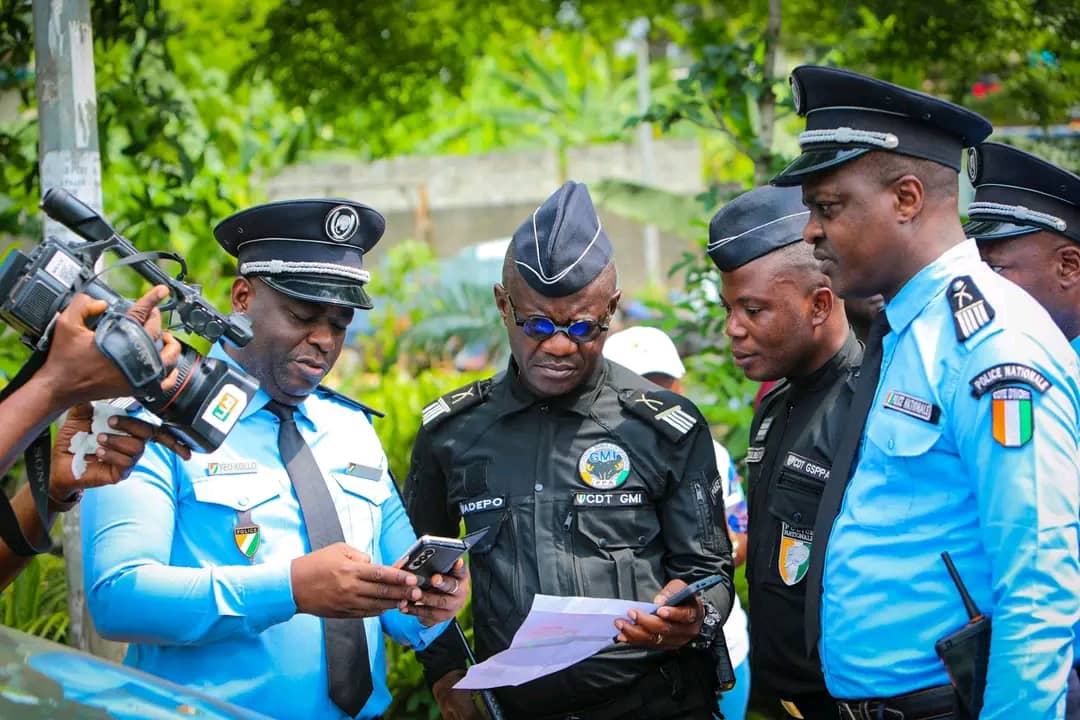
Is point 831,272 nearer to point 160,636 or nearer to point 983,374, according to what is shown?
point 983,374

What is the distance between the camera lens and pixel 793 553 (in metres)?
3.36

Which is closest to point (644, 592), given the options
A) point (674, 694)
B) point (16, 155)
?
point (674, 694)

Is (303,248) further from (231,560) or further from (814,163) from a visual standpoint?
(814,163)

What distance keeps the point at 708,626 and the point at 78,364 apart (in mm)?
1884

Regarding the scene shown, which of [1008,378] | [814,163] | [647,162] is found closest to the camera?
[1008,378]

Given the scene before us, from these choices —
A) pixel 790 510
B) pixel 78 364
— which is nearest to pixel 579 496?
pixel 790 510

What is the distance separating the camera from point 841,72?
2811mm

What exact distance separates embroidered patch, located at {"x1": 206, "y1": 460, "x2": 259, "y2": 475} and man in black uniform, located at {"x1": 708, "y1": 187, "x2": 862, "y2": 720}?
1475mm

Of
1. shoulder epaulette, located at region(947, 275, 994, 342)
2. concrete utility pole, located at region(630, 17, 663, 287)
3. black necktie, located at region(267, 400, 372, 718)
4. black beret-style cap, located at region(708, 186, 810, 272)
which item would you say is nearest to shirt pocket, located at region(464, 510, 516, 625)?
black necktie, located at region(267, 400, 372, 718)

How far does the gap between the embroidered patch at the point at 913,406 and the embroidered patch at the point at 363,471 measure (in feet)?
4.84

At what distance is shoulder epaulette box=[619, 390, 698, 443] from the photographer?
11.4ft

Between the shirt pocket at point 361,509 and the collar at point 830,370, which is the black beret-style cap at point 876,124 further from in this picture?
the shirt pocket at point 361,509

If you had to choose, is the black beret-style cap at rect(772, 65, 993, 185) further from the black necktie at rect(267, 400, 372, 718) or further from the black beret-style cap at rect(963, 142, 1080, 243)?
the black necktie at rect(267, 400, 372, 718)

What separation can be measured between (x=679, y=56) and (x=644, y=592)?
24102 millimetres
